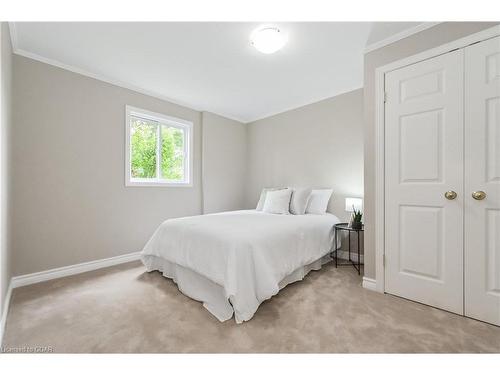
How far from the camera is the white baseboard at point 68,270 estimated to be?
88.6 inches

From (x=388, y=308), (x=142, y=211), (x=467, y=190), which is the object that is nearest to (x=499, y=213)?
(x=467, y=190)

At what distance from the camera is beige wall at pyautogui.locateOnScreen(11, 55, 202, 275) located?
2299 millimetres

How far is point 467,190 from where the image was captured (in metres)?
1.67

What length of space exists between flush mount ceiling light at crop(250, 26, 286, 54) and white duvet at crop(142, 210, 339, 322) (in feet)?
5.50

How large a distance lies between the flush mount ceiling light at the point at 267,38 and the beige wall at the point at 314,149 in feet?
5.22

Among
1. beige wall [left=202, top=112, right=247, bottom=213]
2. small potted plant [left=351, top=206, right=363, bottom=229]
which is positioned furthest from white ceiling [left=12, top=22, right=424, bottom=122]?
small potted plant [left=351, top=206, right=363, bottom=229]

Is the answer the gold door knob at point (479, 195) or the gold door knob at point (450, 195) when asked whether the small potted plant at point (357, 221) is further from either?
the gold door knob at point (479, 195)

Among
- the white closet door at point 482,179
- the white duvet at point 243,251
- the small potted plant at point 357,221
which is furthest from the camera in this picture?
the small potted plant at point 357,221

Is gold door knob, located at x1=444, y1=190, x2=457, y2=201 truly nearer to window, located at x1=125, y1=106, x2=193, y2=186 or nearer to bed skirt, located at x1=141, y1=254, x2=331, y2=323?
bed skirt, located at x1=141, y1=254, x2=331, y2=323

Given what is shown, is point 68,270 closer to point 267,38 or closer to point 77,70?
point 77,70

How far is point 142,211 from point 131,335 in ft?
6.55

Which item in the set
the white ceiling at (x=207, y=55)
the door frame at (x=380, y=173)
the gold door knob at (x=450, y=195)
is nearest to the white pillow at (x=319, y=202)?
the door frame at (x=380, y=173)

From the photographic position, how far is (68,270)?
252 centimetres
